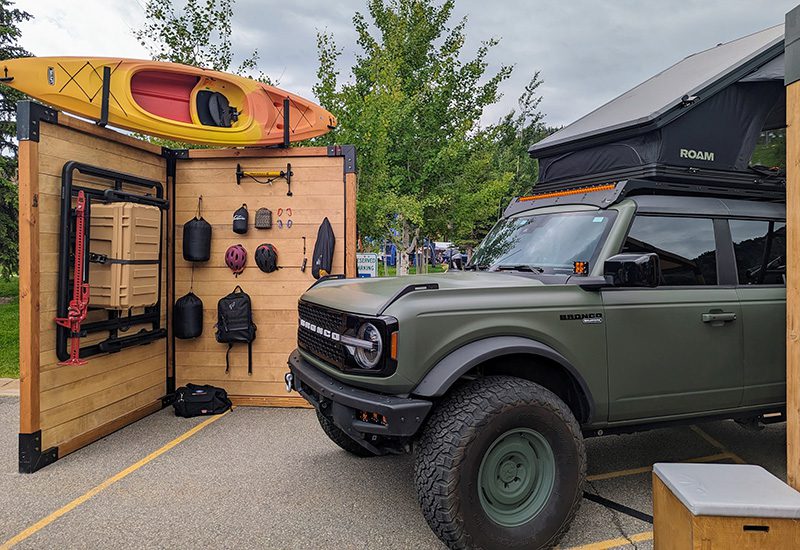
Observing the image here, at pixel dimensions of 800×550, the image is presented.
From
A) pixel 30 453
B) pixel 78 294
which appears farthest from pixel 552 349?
pixel 30 453

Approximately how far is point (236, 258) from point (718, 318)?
4.38 meters

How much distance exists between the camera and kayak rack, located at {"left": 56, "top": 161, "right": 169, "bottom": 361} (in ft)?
13.0

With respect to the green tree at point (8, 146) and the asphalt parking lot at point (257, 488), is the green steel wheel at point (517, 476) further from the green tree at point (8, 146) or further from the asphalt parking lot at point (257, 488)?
the green tree at point (8, 146)

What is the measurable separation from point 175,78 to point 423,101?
5.69 m

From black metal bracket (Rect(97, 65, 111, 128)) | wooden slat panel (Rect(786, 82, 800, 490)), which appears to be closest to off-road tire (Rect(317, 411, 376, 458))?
wooden slat panel (Rect(786, 82, 800, 490))

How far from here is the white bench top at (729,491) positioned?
2.16 m

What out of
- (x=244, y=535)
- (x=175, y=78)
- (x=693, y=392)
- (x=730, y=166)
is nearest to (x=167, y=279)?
(x=175, y=78)

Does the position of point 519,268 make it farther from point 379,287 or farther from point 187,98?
point 187,98

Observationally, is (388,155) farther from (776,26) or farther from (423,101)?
(776,26)

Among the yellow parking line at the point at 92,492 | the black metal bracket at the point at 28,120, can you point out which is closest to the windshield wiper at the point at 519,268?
the yellow parking line at the point at 92,492

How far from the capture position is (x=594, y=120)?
4086 mm

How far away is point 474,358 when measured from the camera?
2527 millimetres

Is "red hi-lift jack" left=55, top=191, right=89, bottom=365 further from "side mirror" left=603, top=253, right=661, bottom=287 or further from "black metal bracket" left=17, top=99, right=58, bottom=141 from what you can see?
"side mirror" left=603, top=253, right=661, bottom=287

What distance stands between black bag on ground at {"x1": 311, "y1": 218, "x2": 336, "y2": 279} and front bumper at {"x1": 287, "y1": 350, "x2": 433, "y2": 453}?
2280mm
